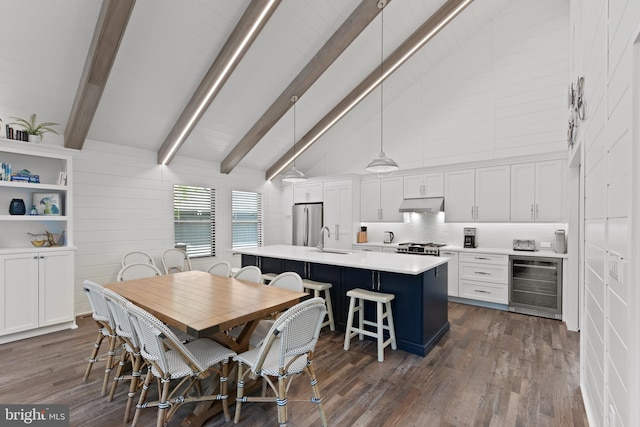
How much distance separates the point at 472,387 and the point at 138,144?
5.59 meters

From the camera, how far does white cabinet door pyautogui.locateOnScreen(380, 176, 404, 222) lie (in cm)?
605

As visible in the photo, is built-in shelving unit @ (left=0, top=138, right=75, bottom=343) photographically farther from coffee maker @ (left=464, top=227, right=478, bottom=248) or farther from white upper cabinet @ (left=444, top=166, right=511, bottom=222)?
coffee maker @ (left=464, top=227, right=478, bottom=248)

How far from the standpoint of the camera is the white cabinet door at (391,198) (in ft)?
19.9

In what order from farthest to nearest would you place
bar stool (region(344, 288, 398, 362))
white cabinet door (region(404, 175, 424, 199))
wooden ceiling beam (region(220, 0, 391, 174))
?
white cabinet door (region(404, 175, 424, 199)) < wooden ceiling beam (region(220, 0, 391, 174)) < bar stool (region(344, 288, 398, 362))

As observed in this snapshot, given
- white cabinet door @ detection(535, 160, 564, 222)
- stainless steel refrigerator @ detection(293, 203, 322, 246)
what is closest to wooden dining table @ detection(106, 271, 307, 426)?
stainless steel refrigerator @ detection(293, 203, 322, 246)

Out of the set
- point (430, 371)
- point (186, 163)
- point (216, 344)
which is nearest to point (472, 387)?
point (430, 371)

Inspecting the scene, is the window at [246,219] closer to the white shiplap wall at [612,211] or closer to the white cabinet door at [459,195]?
the white cabinet door at [459,195]

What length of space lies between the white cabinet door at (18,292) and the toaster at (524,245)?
6581 mm

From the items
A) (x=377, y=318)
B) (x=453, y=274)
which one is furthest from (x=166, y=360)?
(x=453, y=274)

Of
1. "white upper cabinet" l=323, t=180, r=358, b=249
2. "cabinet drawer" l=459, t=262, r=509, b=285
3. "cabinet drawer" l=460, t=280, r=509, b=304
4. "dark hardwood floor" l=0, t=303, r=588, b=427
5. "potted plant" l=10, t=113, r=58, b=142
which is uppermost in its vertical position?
"potted plant" l=10, t=113, r=58, b=142

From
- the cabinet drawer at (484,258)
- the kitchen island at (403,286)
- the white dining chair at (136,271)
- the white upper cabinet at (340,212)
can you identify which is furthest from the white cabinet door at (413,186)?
the white dining chair at (136,271)

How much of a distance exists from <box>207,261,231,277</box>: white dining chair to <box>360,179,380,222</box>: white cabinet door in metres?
3.51

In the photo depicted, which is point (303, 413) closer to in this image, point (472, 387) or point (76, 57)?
point (472, 387)

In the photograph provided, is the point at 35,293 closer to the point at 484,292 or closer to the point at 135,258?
the point at 135,258
